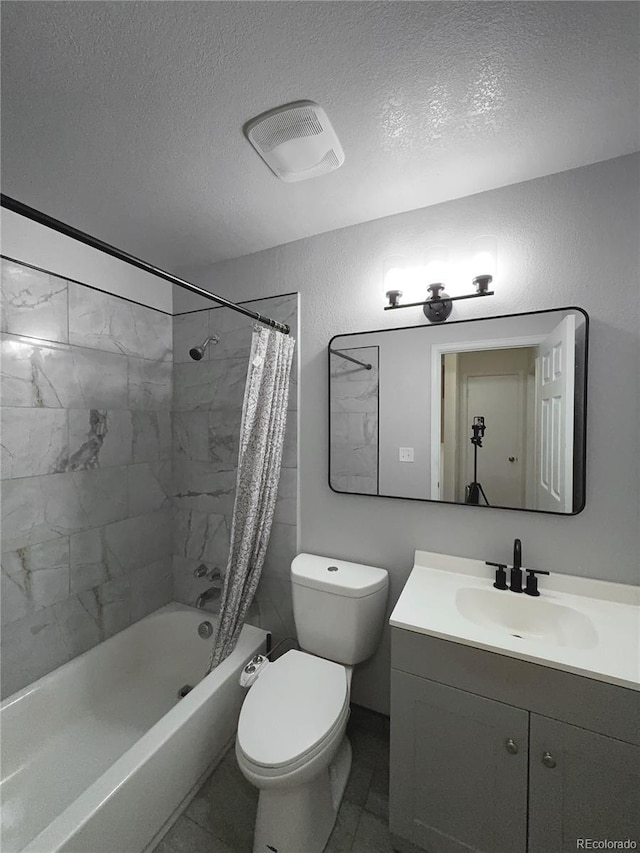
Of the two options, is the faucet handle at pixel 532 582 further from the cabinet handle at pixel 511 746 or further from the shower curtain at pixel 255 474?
the shower curtain at pixel 255 474

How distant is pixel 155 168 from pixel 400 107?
0.90 metres

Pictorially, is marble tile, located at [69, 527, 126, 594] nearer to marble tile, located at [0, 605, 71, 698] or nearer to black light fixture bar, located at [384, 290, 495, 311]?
marble tile, located at [0, 605, 71, 698]

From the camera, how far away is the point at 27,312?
60.0 inches

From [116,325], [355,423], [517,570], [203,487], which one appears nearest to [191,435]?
[203,487]

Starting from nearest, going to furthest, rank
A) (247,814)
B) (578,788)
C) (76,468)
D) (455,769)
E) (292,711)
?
(578,788) → (455,769) → (292,711) → (247,814) → (76,468)

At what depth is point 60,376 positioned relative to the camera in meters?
1.65

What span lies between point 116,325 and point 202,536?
1306 mm

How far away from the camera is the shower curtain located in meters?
1.59

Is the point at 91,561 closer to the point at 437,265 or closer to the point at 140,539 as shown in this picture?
the point at 140,539

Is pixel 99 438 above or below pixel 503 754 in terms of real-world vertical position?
above

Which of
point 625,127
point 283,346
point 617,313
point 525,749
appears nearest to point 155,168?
point 283,346

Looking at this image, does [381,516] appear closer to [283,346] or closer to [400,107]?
[283,346]

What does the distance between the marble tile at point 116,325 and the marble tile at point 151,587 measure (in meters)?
1.27

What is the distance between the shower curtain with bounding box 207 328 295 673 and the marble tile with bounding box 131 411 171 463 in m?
0.80
